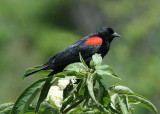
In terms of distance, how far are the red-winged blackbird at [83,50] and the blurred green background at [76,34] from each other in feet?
26.8

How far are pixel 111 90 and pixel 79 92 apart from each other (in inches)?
9.5

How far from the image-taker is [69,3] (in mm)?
17875

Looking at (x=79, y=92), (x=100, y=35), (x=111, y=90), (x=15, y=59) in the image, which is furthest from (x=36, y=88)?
(x=15, y=59)

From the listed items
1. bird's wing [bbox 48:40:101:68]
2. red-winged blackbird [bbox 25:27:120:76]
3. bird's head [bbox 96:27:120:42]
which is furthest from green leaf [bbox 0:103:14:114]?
bird's head [bbox 96:27:120:42]

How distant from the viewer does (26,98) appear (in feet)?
6.04

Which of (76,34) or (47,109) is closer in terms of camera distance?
(47,109)

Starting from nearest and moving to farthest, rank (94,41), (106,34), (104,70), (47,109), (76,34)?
(104,70)
(47,109)
(94,41)
(106,34)
(76,34)

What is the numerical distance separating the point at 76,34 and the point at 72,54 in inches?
481

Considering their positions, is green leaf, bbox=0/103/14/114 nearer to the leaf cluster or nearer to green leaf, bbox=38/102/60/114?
the leaf cluster

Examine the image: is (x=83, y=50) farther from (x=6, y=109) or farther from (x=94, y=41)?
(x=6, y=109)

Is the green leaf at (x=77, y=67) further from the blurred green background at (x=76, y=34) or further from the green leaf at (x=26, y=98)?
the blurred green background at (x=76, y=34)

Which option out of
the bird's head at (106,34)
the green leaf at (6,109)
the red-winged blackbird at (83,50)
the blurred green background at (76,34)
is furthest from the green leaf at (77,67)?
the blurred green background at (76,34)

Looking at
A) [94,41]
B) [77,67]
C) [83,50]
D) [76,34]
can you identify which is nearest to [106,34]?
[94,41]

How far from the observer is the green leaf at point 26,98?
5.92ft
